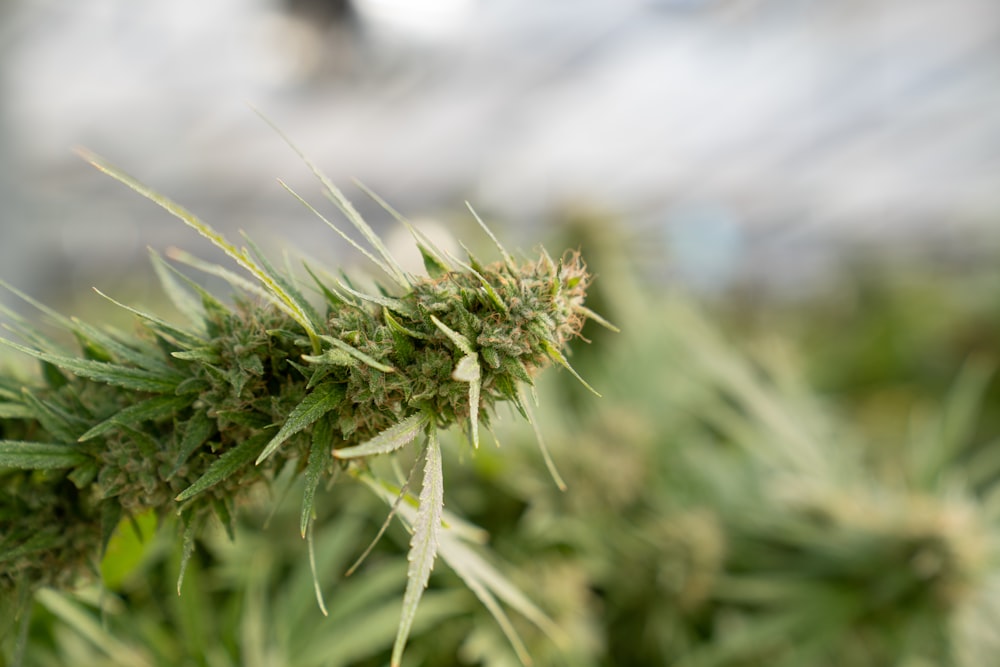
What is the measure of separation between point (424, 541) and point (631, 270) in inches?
26.4

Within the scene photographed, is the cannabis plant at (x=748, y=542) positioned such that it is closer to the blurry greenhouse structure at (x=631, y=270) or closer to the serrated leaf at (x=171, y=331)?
the blurry greenhouse structure at (x=631, y=270)

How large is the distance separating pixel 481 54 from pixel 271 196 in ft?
4.61

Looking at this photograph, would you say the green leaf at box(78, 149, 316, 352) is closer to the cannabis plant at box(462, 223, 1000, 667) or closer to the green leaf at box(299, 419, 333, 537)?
the green leaf at box(299, 419, 333, 537)

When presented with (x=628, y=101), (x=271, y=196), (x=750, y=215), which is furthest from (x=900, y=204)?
(x=271, y=196)

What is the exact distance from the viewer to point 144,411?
21 centimetres

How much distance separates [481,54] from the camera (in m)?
2.90

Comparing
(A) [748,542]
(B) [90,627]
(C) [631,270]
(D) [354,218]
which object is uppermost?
(C) [631,270]

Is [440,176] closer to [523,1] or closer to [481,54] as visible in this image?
[481,54]

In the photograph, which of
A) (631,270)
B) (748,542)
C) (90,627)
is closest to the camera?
(90,627)

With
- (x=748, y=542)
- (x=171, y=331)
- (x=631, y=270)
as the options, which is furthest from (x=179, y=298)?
(x=631, y=270)

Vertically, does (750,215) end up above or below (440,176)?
above

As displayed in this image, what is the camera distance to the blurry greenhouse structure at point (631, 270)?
449mm

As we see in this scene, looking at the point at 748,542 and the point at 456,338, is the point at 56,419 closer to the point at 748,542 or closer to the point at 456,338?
the point at 456,338

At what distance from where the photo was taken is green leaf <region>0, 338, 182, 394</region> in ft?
0.65
